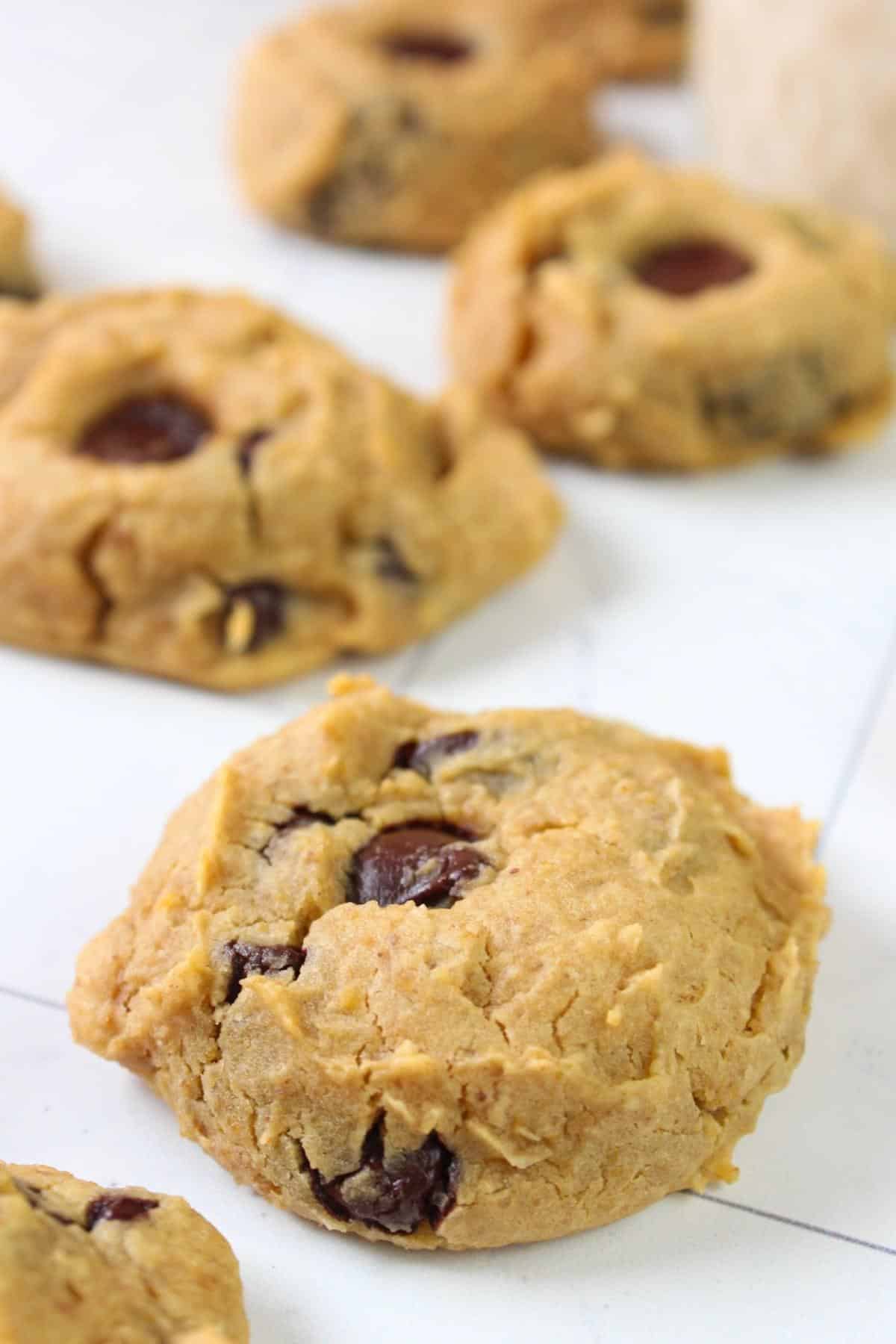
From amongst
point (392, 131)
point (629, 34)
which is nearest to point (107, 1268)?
point (392, 131)

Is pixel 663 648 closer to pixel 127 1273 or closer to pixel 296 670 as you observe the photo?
pixel 296 670

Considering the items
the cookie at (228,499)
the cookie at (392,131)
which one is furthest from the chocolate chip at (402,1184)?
the cookie at (392,131)

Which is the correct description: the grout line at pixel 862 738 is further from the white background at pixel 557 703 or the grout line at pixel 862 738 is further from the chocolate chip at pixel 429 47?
the chocolate chip at pixel 429 47

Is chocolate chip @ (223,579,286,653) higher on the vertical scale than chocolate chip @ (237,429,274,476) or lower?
lower

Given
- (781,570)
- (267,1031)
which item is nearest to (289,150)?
(781,570)

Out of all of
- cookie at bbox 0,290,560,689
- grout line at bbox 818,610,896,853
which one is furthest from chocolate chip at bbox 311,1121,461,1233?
cookie at bbox 0,290,560,689

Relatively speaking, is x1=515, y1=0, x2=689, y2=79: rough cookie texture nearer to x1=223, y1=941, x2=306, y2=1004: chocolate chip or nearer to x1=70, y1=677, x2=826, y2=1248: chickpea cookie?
x1=70, y1=677, x2=826, y2=1248: chickpea cookie

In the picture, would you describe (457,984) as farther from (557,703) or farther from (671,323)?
(671,323)
